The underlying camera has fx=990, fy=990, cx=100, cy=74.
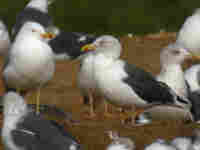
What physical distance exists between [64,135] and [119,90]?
1.70m

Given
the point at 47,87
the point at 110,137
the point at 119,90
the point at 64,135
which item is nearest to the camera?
the point at 64,135

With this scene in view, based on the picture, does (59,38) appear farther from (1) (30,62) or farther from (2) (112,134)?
(2) (112,134)

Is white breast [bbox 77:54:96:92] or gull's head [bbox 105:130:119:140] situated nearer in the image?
gull's head [bbox 105:130:119:140]

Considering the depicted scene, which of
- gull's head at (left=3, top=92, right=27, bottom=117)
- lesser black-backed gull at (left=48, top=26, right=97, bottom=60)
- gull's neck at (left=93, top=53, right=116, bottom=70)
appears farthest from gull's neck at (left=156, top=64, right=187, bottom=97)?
lesser black-backed gull at (left=48, top=26, right=97, bottom=60)

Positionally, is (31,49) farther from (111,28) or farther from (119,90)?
(111,28)

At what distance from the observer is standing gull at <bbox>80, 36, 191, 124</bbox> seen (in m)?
8.96

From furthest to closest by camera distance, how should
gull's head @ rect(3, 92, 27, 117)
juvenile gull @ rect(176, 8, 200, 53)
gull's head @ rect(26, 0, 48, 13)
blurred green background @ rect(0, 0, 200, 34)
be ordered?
blurred green background @ rect(0, 0, 200, 34)
gull's head @ rect(26, 0, 48, 13)
juvenile gull @ rect(176, 8, 200, 53)
gull's head @ rect(3, 92, 27, 117)

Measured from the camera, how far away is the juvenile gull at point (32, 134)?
23.8ft

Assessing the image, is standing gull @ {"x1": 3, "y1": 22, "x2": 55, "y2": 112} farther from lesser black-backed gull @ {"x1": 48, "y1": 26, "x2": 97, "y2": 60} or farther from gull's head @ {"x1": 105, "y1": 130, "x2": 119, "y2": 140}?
lesser black-backed gull @ {"x1": 48, "y1": 26, "x2": 97, "y2": 60}

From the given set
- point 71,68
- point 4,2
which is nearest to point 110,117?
point 71,68

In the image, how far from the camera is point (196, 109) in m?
9.23

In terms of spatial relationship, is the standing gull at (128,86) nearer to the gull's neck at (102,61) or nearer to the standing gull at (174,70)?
the gull's neck at (102,61)

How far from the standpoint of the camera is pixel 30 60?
961 centimetres

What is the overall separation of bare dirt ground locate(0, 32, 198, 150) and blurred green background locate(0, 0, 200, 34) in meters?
2.15
